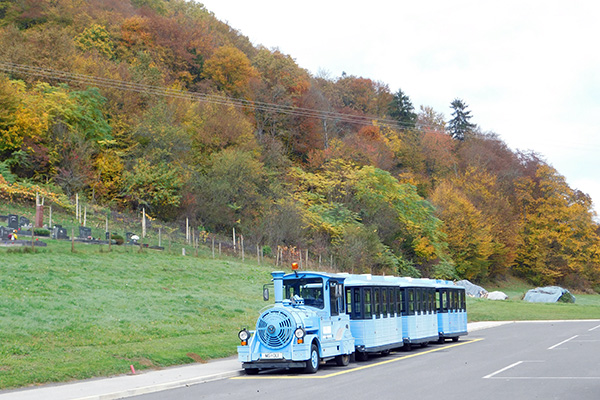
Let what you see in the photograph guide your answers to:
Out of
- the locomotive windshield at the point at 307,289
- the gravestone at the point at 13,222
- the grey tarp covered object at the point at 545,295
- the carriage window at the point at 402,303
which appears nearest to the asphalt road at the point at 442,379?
the carriage window at the point at 402,303

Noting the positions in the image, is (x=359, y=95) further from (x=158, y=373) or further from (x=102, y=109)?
(x=158, y=373)

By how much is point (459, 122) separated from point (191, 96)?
2031 inches

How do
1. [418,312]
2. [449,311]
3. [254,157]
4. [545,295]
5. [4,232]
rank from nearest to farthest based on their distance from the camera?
[418,312] → [449,311] → [4,232] → [545,295] → [254,157]

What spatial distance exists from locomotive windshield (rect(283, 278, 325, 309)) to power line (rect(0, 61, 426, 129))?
48010mm

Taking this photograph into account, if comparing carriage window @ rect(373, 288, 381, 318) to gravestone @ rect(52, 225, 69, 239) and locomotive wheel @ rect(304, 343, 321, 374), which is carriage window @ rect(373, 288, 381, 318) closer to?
locomotive wheel @ rect(304, 343, 321, 374)

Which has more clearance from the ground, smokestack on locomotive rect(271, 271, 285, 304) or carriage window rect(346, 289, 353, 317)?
smokestack on locomotive rect(271, 271, 285, 304)

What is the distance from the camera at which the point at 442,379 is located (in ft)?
51.5

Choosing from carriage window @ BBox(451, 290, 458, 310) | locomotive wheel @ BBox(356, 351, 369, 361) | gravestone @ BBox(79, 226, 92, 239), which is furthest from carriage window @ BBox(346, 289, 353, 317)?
gravestone @ BBox(79, 226, 92, 239)

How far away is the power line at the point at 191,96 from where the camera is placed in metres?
60.7

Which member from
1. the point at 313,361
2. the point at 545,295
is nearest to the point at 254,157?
the point at 545,295

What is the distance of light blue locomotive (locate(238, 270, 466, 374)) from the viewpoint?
17609 mm

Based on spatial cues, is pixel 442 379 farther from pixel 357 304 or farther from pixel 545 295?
pixel 545 295

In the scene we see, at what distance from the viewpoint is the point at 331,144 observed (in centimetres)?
7669

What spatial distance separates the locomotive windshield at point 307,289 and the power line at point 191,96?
48.0m
